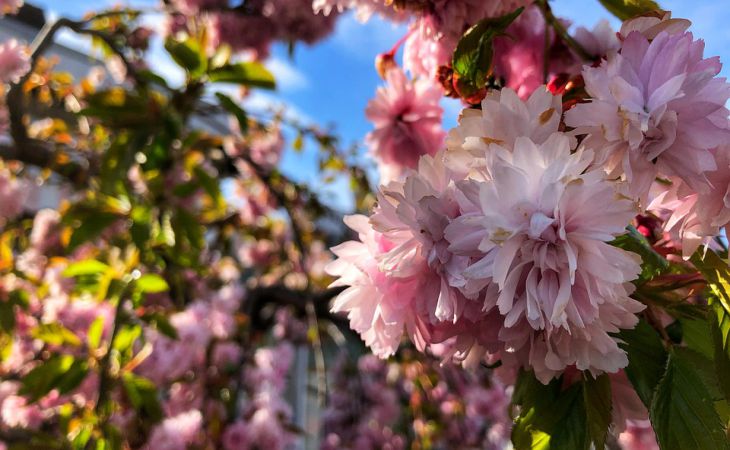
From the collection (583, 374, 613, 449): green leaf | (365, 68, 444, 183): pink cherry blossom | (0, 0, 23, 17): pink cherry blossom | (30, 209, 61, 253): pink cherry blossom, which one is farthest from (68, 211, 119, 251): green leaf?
(583, 374, 613, 449): green leaf

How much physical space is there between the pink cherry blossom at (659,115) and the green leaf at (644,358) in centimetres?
11

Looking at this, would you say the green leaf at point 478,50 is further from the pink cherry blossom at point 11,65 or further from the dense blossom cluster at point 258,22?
the dense blossom cluster at point 258,22

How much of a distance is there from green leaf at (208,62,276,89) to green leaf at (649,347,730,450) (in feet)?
3.09

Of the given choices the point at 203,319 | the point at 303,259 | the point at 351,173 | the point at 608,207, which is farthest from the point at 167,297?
the point at 608,207

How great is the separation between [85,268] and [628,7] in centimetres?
117

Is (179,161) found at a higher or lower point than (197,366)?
higher

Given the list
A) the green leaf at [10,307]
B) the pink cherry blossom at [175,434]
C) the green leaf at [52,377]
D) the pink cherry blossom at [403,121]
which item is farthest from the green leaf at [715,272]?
the green leaf at [10,307]

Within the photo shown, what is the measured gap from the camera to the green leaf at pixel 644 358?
415mm

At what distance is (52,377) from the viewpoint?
1.12 metres

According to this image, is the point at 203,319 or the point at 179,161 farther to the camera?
the point at 203,319

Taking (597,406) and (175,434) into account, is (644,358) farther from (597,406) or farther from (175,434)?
(175,434)

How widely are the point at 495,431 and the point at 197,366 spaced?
57.8 inches

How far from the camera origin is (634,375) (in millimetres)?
421

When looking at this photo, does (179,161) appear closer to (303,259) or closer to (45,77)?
(303,259)
